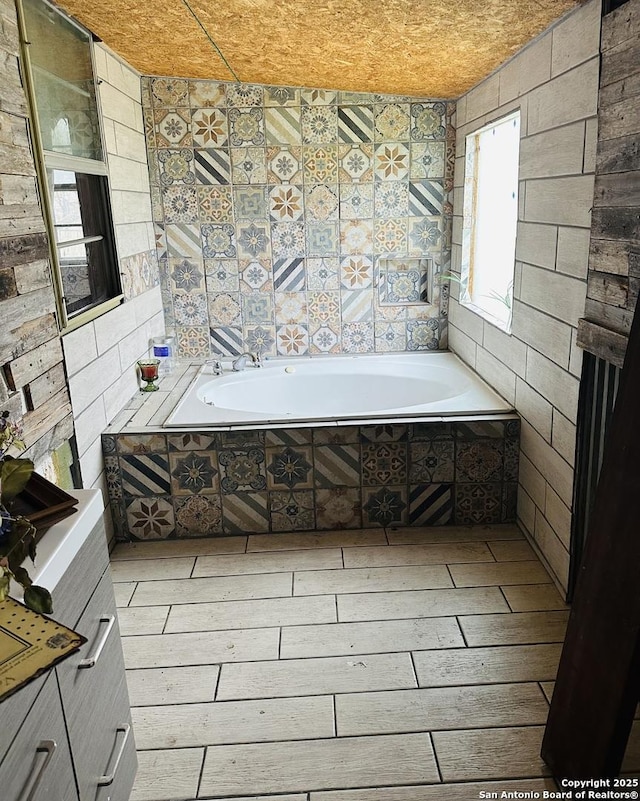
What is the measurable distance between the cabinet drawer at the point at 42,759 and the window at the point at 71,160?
61.2 inches

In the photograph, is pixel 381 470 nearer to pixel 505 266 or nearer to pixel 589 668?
pixel 505 266

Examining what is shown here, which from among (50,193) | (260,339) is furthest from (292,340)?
(50,193)

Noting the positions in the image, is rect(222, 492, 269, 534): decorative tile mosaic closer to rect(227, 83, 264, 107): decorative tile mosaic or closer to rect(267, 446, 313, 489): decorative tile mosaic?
rect(267, 446, 313, 489): decorative tile mosaic

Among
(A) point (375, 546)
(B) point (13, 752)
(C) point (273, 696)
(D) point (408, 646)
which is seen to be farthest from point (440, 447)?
(B) point (13, 752)

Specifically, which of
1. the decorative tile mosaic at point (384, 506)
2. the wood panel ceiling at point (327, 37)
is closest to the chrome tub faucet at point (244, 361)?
the decorative tile mosaic at point (384, 506)

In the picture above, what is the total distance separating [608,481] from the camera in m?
1.58

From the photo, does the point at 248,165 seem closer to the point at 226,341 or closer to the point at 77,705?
the point at 226,341

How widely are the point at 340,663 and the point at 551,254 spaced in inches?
64.5

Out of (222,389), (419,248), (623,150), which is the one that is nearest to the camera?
(623,150)

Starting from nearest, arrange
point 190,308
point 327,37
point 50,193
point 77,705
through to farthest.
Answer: point 77,705
point 50,193
point 327,37
point 190,308

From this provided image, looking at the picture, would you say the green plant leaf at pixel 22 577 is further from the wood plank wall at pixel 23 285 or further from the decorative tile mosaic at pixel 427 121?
the decorative tile mosaic at pixel 427 121

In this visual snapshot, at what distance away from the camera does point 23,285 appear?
6.60 feet

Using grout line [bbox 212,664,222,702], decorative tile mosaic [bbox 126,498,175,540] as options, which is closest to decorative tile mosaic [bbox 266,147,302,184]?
decorative tile mosaic [bbox 126,498,175,540]

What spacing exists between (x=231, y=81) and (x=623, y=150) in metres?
2.55
